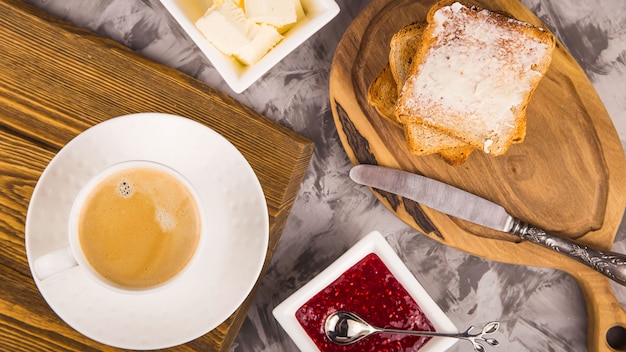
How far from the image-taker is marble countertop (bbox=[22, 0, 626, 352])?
1520 millimetres

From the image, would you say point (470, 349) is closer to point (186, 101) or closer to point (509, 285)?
point (509, 285)

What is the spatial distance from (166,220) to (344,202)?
52 centimetres

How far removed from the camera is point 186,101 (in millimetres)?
1438

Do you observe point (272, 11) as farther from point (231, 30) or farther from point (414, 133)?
point (414, 133)

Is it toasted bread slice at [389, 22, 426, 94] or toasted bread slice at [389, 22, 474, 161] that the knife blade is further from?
toasted bread slice at [389, 22, 426, 94]

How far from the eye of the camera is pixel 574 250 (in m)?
1.43

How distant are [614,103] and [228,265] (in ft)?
3.62

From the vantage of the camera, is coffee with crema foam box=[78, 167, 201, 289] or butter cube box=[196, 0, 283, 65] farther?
butter cube box=[196, 0, 283, 65]

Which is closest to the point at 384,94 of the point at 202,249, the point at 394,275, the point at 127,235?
the point at 394,275

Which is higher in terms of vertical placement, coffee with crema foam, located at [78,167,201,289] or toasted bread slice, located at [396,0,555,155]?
toasted bread slice, located at [396,0,555,155]

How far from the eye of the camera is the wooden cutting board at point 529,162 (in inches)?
56.9

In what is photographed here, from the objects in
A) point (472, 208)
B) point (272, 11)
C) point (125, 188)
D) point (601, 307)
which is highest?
point (272, 11)

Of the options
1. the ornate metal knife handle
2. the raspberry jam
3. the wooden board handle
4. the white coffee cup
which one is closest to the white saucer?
the white coffee cup

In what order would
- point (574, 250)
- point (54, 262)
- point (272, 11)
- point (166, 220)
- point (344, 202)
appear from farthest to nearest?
point (344, 202)
point (574, 250)
point (272, 11)
point (166, 220)
point (54, 262)
